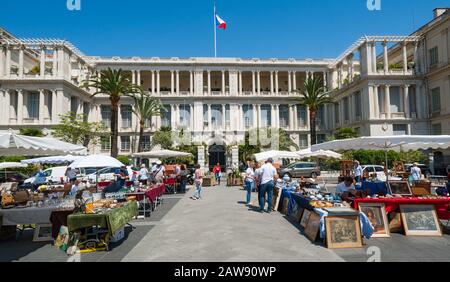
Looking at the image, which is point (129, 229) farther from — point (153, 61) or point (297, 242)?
point (153, 61)

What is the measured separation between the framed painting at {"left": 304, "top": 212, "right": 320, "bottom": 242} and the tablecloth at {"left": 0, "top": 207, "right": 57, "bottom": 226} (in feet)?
23.0

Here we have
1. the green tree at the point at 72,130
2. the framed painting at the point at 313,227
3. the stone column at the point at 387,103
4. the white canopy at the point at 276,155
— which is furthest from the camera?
the stone column at the point at 387,103

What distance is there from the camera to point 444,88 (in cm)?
3497

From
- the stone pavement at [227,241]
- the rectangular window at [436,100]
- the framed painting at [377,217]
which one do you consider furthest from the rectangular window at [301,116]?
the framed painting at [377,217]

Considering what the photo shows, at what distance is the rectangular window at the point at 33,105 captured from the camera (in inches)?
1620

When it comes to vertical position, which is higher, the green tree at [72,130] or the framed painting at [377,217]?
the green tree at [72,130]

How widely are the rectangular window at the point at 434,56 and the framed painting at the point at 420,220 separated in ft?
121

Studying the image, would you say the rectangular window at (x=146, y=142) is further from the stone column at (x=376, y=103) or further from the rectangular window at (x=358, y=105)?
the stone column at (x=376, y=103)

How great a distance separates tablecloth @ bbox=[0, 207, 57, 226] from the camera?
7.71 metres

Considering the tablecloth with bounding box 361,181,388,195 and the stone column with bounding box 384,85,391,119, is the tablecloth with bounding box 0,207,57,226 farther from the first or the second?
the stone column with bounding box 384,85,391,119

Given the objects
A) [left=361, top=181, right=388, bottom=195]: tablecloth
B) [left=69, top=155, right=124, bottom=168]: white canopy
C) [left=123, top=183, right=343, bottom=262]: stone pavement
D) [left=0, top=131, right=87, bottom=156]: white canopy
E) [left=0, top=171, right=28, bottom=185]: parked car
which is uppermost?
[left=0, top=131, right=87, bottom=156]: white canopy

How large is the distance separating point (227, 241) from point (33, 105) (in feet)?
146

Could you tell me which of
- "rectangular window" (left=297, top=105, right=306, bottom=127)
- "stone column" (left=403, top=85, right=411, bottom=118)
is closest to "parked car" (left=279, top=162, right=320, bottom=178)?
"stone column" (left=403, top=85, right=411, bottom=118)

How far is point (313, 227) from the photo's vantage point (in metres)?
7.34
